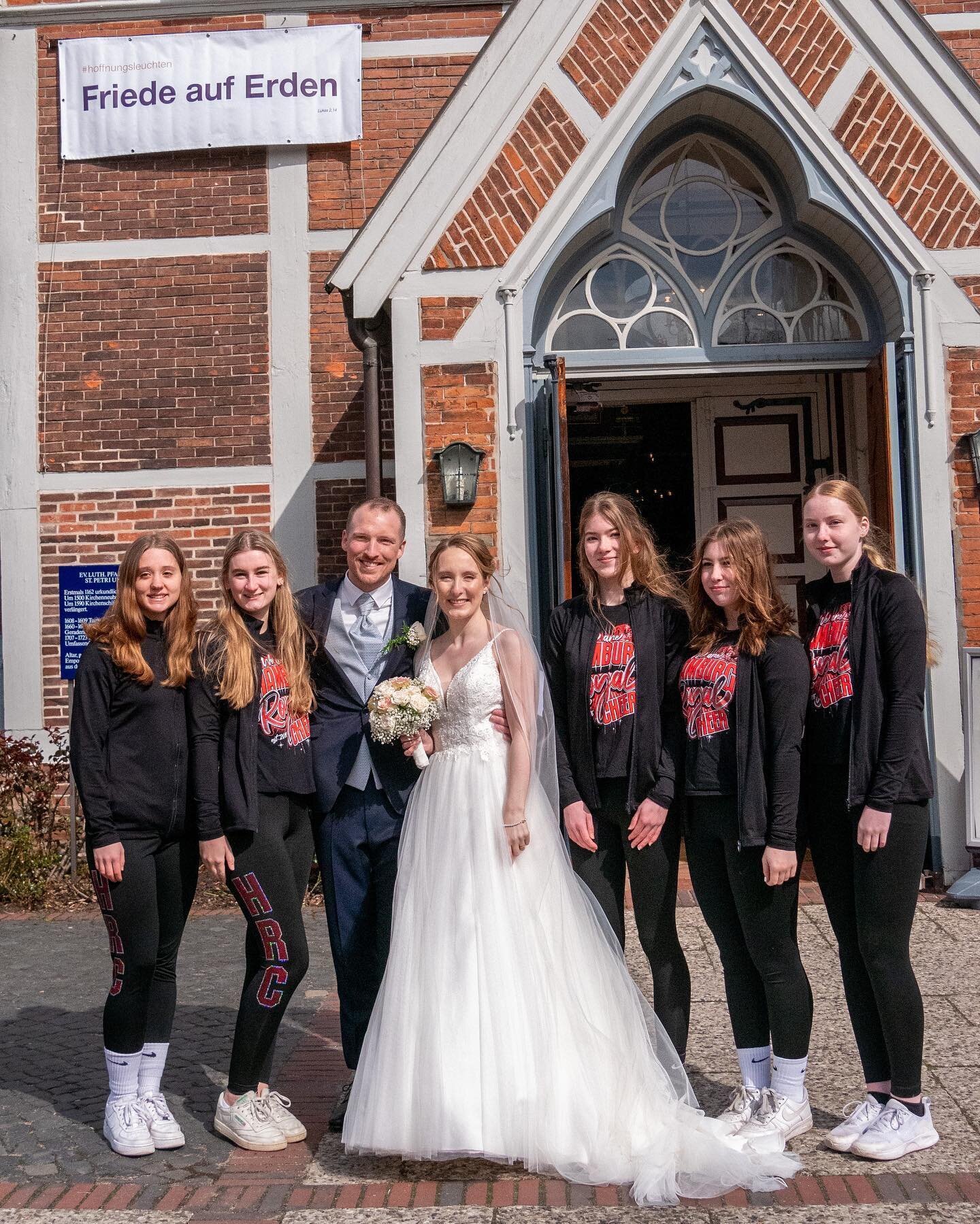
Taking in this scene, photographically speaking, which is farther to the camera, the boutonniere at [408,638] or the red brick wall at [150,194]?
the red brick wall at [150,194]

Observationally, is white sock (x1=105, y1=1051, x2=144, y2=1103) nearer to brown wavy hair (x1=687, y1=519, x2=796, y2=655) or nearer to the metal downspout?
brown wavy hair (x1=687, y1=519, x2=796, y2=655)

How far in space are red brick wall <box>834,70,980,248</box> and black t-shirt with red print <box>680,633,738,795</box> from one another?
459cm

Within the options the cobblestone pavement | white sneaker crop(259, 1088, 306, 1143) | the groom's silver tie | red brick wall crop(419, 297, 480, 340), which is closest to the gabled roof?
red brick wall crop(419, 297, 480, 340)

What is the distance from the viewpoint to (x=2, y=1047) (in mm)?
4930

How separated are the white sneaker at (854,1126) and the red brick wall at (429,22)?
27.1 ft

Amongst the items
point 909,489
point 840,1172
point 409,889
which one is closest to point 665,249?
point 909,489

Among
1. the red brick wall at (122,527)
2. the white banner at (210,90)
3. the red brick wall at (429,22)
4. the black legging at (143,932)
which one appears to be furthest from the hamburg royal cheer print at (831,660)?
the red brick wall at (429,22)

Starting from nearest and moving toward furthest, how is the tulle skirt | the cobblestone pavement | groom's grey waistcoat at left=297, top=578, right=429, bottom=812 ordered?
the cobblestone pavement < the tulle skirt < groom's grey waistcoat at left=297, top=578, right=429, bottom=812

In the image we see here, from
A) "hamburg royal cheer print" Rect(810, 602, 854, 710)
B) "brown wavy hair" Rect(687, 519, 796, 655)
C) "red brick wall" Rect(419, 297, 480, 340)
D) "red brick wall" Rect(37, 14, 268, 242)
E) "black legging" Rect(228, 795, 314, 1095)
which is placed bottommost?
"black legging" Rect(228, 795, 314, 1095)

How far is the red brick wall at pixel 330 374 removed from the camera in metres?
9.18

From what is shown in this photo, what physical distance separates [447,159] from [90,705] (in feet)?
15.2

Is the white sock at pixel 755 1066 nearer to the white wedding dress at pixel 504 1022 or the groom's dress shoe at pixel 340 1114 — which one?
the white wedding dress at pixel 504 1022

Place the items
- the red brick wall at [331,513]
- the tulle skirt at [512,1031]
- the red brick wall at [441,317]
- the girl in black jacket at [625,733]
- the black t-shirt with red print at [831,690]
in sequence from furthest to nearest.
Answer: the red brick wall at [331,513] < the red brick wall at [441,317] < the girl in black jacket at [625,733] < the black t-shirt with red print at [831,690] < the tulle skirt at [512,1031]

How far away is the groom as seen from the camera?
4016mm
